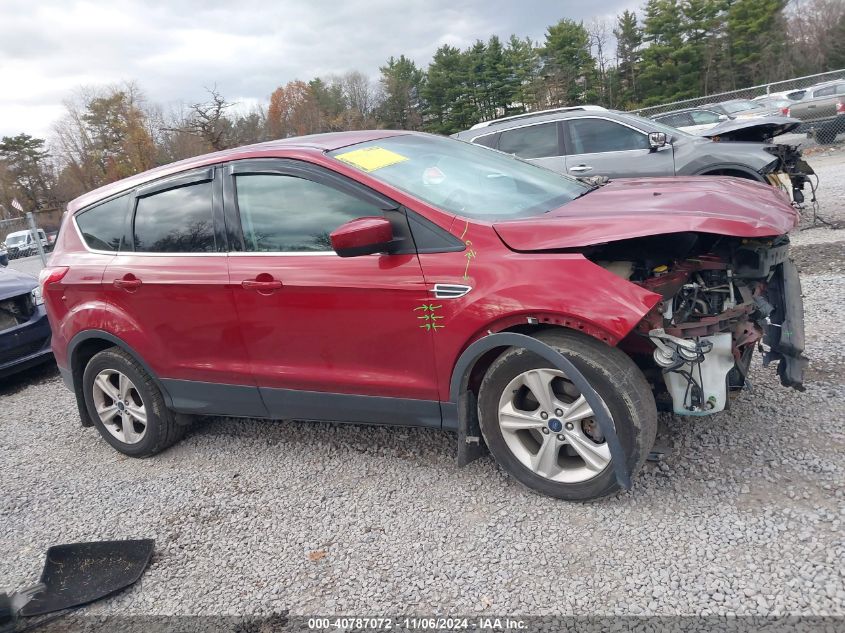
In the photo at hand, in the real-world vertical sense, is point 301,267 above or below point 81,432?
above

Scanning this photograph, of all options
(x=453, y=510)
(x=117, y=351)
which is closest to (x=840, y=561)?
(x=453, y=510)

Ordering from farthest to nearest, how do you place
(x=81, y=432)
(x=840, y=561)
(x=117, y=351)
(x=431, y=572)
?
(x=81, y=432) → (x=117, y=351) → (x=431, y=572) → (x=840, y=561)

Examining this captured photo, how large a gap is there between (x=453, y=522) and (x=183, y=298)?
6.52ft

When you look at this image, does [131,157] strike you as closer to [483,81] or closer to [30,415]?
[483,81]

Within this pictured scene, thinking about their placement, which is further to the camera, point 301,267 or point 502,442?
point 301,267

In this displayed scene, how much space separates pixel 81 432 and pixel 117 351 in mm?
1236

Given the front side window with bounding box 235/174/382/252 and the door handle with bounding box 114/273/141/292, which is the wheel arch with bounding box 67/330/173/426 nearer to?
the door handle with bounding box 114/273/141/292

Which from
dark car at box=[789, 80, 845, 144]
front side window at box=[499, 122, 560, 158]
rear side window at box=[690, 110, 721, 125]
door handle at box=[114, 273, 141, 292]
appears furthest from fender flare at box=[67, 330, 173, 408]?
dark car at box=[789, 80, 845, 144]

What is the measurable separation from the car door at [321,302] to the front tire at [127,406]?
942mm

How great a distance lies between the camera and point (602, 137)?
8031 mm

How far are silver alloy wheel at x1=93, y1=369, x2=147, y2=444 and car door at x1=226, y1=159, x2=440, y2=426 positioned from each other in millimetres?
1117

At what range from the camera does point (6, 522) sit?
11.8 feet

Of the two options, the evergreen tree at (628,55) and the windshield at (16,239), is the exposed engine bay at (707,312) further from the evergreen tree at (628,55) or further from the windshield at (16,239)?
the evergreen tree at (628,55)

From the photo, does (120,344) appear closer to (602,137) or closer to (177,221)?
(177,221)
